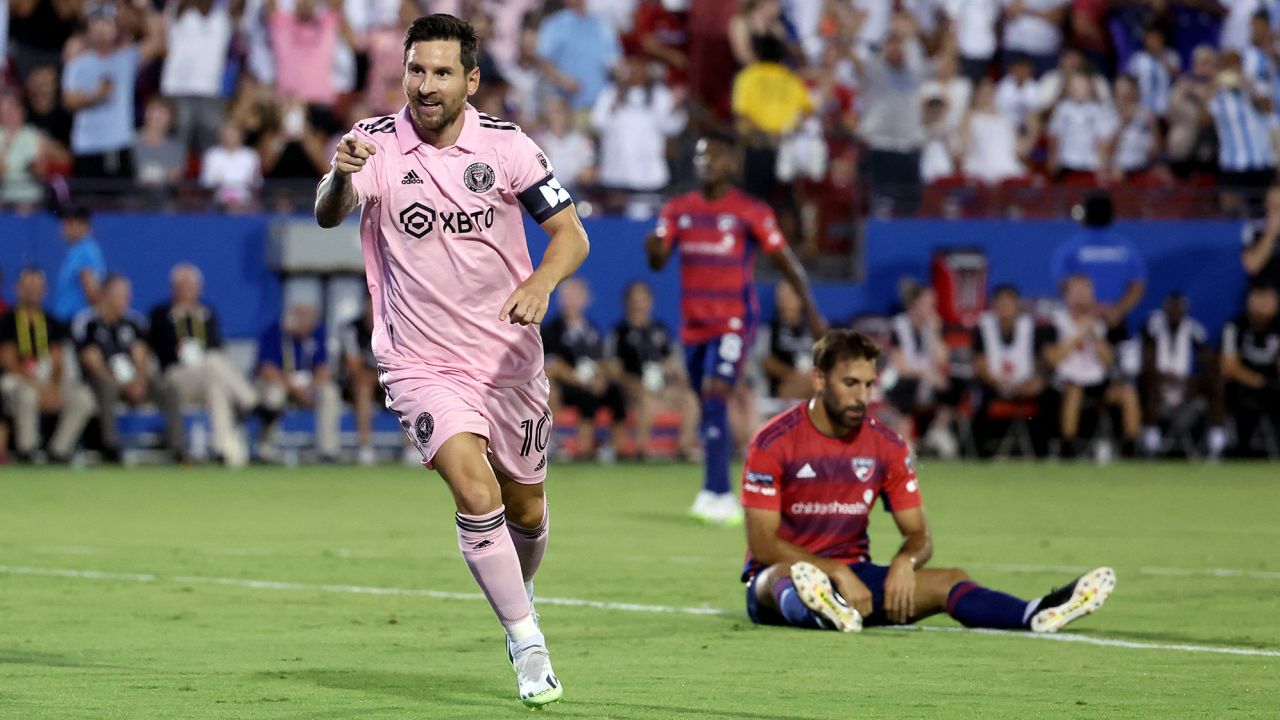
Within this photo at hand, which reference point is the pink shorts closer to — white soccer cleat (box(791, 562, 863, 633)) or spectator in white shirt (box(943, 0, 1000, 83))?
white soccer cleat (box(791, 562, 863, 633))

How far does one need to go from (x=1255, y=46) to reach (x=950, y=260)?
483cm

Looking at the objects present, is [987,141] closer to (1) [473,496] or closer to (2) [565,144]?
(2) [565,144]

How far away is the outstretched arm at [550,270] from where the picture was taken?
7.07 metres

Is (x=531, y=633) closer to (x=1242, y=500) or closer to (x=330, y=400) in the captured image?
(x=1242, y=500)

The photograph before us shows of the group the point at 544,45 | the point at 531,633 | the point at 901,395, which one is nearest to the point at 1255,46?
the point at 901,395

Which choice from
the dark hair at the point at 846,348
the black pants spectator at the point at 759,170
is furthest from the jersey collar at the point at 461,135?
the black pants spectator at the point at 759,170

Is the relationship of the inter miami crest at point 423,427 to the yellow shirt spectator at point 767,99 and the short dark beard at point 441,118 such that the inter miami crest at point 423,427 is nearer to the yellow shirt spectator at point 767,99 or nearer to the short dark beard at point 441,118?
the short dark beard at point 441,118

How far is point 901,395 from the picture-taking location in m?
22.5

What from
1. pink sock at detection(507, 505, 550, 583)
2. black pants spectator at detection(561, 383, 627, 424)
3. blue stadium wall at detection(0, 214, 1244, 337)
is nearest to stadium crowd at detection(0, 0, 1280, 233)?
blue stadium wall at detection(0, 214, 1244, 337)

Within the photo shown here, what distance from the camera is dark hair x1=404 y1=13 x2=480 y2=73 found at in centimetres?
754

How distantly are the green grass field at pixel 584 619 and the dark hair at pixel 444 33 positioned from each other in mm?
2280

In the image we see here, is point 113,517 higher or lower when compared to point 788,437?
lower

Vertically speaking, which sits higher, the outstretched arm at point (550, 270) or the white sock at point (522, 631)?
the outstretched arm at point (550, 270)

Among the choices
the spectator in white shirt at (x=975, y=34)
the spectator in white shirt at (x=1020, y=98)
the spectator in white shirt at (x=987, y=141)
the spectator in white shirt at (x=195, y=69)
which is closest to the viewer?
the spectator in white shirt at (x=195, y=69)
